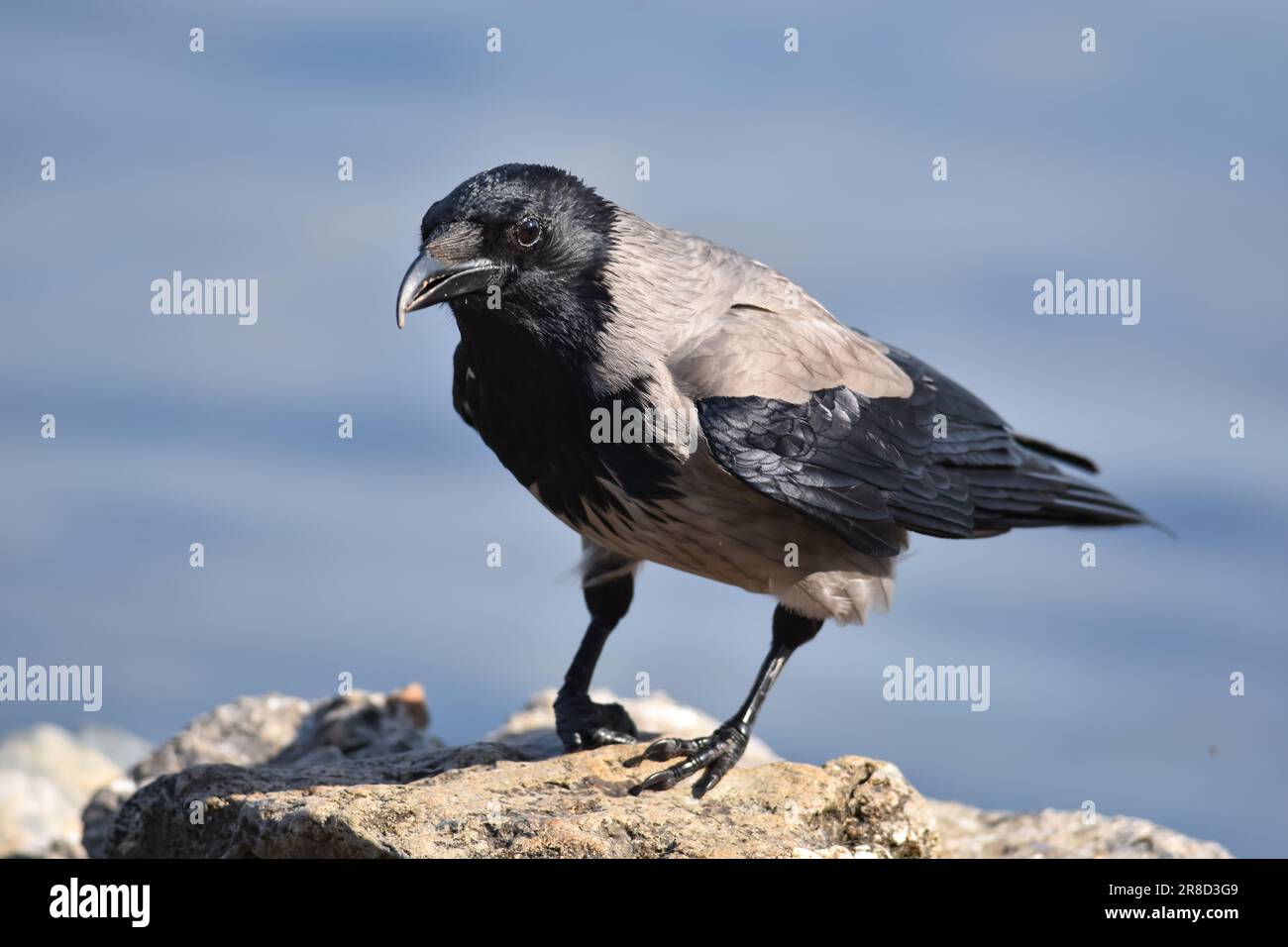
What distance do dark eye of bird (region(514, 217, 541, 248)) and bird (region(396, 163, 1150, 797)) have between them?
13 millimetres

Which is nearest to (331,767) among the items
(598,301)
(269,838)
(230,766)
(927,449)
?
(230,766)

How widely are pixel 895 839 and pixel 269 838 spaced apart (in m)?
2.84

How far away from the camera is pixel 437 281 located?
687 cm

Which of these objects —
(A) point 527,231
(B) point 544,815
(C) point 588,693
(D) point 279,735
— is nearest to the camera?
(B) point 544,815

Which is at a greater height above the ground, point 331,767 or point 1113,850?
point 331,767

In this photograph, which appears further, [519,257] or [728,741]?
[728,741]

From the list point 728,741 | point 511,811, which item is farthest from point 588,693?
point 511,811

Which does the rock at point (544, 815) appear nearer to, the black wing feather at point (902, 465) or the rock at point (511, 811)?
the rock at point (511, 811)

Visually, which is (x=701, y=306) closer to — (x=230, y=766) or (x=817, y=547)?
(x=817, y=547)

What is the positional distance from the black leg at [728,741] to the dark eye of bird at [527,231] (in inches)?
91.8

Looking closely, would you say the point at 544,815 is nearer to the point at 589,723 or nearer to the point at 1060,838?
the point at 589,723

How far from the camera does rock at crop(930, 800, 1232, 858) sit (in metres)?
8.16

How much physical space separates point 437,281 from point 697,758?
256 cm

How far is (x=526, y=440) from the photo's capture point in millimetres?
7312
